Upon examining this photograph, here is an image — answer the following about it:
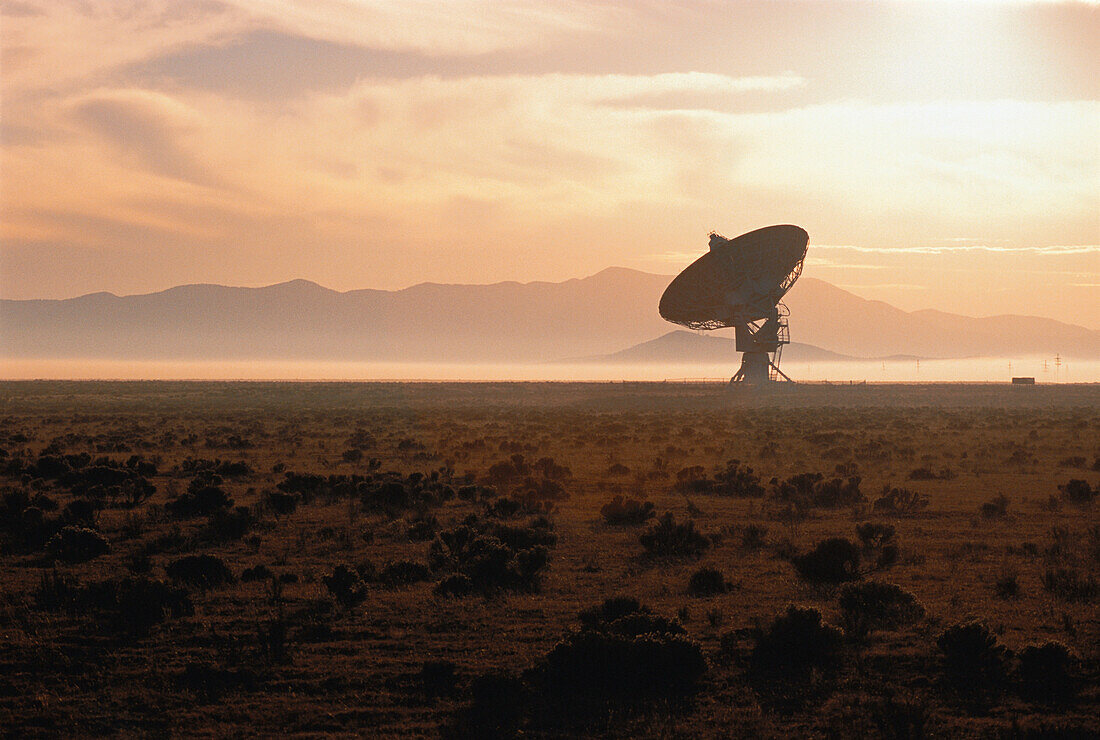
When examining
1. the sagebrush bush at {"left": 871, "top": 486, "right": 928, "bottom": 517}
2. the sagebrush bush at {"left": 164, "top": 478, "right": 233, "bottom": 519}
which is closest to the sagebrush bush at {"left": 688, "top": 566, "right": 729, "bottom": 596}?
the sagebrush bush at {"left": 871, "top": 486, "right": 928, "bottom": 517}

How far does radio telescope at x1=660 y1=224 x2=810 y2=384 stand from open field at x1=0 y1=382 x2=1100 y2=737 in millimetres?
42946

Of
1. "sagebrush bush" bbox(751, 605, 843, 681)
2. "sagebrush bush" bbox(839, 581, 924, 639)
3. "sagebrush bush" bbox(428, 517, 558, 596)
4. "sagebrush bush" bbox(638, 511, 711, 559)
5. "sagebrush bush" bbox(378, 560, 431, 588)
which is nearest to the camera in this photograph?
"sagebrush bush" bbox(751, 605, 843, 681)

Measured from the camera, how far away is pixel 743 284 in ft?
268

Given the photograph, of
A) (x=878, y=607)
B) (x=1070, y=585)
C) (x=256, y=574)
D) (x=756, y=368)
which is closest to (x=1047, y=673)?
(x=878, y=607)

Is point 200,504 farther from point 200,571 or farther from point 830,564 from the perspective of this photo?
point 830,564

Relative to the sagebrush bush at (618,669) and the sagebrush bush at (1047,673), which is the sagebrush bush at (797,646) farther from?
the sagebrush bush at (1047,673)

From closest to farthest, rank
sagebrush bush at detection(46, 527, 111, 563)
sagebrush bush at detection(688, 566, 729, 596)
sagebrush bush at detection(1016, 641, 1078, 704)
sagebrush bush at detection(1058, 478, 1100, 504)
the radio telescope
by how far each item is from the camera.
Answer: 1. sagebrush bush at detection(1016, 641, 1078, 704)
2. sagebrush bush at detection(688, 566, 729, 596)
3. sagebrush bush at detection(46, 527, 111, 563)
4. sagebrush bush at detection(1058, 478, 1100, 504)
5. the radio telescope

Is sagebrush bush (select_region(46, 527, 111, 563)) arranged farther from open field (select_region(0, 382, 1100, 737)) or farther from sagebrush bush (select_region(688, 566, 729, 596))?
sagebrush bush (select_region(688, 566, 729, 596))

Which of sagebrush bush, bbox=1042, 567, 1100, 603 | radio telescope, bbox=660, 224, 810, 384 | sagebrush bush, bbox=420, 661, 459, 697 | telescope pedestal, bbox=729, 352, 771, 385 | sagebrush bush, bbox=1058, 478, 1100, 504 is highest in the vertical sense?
radio telescope, bbox=660, 224, 810, 384

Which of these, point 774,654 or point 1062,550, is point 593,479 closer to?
point 1062,550

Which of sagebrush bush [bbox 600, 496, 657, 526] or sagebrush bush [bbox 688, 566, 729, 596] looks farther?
sagebrush bush [bbox 600, 496, 657, 526]

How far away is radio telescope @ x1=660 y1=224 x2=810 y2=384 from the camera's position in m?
79.0

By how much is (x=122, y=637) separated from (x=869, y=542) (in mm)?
15314

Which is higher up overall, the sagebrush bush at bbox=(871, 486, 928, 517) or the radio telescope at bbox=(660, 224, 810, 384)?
the radio telescope at bbox=(660, 224, 810, 384)
